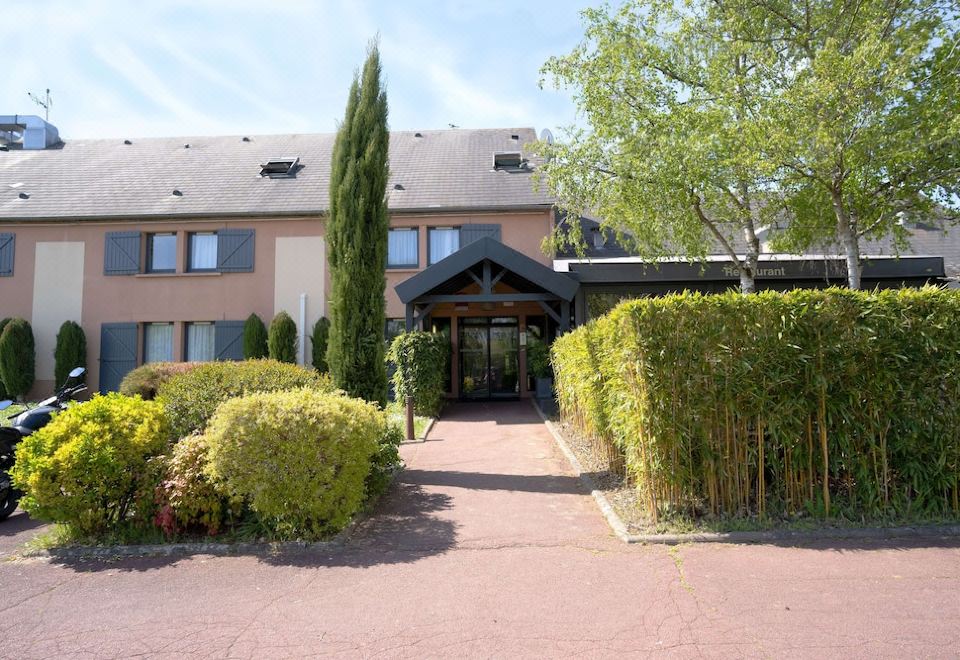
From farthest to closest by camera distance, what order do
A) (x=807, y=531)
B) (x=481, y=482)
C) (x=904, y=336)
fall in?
(x=481, y=482)
(x=904, y=336)
(x=807, y=531)

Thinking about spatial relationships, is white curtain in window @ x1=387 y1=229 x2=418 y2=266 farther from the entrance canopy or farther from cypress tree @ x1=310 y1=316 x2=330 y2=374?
the entrance canopy

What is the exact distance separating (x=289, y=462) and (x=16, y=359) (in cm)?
1555

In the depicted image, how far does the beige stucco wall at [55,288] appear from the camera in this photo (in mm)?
16531

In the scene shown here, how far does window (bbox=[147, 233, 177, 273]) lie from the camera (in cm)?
1694

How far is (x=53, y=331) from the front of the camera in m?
16.5

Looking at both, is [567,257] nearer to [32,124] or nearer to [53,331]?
[53,331]

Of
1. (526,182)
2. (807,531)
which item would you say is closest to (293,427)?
(807,531)

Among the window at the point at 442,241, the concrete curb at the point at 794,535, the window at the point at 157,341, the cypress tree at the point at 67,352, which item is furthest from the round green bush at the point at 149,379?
the concrete curb at the point at 794,535

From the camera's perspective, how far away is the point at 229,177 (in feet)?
61.3

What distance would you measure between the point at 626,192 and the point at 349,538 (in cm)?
842

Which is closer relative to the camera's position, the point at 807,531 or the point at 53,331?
the point at 807,531

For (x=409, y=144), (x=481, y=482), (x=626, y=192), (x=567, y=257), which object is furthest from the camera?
(x=409, y=144)

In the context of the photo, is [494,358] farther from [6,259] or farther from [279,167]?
[6,259]

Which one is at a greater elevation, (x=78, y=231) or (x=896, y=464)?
(x=78, y=231)
